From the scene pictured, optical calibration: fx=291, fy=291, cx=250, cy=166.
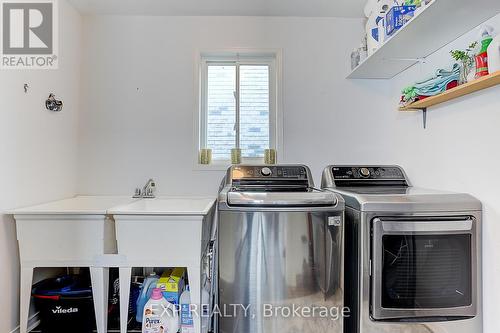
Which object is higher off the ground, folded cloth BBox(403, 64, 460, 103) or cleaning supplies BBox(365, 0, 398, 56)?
cleaning supplies BBox(365, 0, 398, 56)

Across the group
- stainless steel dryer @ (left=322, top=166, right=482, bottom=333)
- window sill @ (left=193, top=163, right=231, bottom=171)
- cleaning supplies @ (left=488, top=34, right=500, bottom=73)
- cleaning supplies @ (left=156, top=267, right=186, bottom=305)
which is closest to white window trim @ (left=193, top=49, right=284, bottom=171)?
window sill @ (left=193, top=163, right=231, bottom=171)

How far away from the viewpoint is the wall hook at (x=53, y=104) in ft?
6.77

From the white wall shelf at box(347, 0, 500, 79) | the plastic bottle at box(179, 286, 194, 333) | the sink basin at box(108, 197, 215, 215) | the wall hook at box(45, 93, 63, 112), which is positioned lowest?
the plastic bottle at box(179, 286, 194, 333)

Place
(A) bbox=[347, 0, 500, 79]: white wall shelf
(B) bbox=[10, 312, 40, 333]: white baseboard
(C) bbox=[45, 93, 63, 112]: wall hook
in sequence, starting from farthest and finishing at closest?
(C) bbox=[45, 93, 63, 112]: wall hook → (B) bbox=[10, 312, 40, 333]: white baseboard → (A) bbox=[347, 0, 500, 79]: white wall shelf

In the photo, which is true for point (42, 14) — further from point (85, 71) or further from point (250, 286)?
point (250, 286)

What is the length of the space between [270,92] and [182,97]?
2.47 ft

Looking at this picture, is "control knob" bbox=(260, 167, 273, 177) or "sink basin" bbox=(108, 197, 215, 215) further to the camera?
"control knob" bbox=(260, 167, 273, 177)

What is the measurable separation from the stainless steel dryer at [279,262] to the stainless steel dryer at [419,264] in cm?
14

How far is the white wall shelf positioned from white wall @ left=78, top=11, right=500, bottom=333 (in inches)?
15.3

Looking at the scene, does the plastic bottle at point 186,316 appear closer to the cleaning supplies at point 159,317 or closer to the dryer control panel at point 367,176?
the cleaning supplies at point 159,317

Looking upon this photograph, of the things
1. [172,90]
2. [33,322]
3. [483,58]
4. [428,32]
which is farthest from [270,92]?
[33,322]

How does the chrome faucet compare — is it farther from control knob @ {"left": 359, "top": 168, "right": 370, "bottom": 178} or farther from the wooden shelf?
the wooden shelf

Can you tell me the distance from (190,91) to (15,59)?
116cm

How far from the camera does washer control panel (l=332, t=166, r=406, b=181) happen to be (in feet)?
6.62
